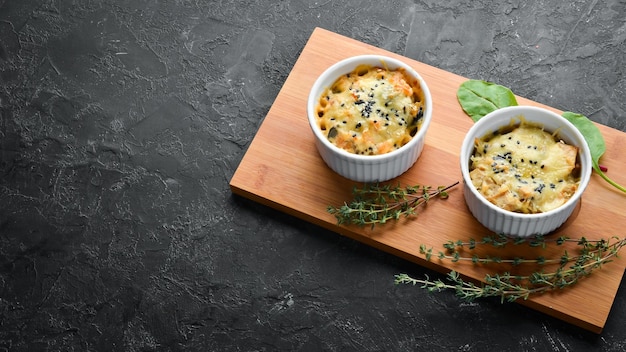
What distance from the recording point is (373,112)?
324 centimetres

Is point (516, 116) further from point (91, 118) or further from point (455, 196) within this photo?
point (91, 118)

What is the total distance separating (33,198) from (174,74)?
0.79 meters

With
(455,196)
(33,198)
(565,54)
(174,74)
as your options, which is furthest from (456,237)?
(33,198)

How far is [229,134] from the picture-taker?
12.1 ft

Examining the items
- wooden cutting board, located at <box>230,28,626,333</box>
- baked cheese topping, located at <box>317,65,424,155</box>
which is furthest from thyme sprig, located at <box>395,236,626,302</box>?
baked cheese topping, located at <box>317,65,424,155</box>

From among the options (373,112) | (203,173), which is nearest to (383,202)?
(373,112)

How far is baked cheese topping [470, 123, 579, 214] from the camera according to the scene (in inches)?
120

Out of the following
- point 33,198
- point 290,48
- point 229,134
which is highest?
point 290,48

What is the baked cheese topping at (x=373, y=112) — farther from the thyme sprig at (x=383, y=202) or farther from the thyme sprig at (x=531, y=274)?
the thyme sprig at (x=531, y=274)

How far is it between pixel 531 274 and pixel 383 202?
0.59 m

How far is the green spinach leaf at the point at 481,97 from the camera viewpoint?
3.44 meters

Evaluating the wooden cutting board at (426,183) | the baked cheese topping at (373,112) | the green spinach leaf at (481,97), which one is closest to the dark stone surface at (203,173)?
the wooden cutting board at (426,183)

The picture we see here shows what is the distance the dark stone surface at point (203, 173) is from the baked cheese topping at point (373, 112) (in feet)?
1.40

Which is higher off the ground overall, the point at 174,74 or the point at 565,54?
the point at 565,54
